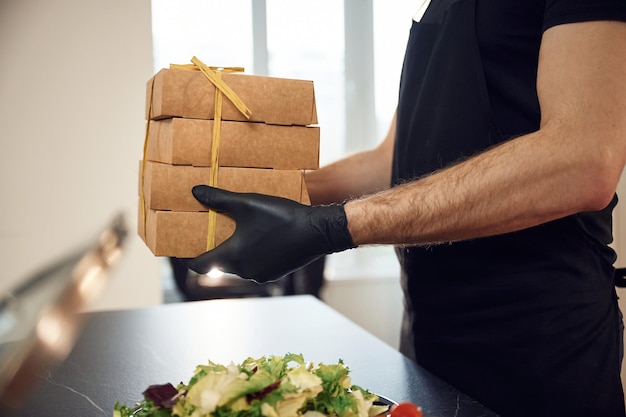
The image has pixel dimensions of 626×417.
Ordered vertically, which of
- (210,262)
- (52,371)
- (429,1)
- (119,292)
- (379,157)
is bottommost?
(119,292)

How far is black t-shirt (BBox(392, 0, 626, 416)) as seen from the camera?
128 centimetres

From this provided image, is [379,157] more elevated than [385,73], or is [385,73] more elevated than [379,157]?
[385,73]

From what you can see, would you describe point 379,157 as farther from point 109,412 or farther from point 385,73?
point 385,73

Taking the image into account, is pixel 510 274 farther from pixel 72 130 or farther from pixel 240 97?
pixel 72 130

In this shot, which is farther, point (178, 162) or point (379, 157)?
point (379, 157)

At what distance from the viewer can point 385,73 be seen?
13.3ft

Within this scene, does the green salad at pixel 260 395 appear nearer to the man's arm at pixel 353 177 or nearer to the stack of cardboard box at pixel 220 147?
the stack of cardboard box at pixel 220 147

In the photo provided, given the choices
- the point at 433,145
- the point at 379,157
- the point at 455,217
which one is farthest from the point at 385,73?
the point at 455,217

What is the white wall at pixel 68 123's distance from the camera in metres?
3.11

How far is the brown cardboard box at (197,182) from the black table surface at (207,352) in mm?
361

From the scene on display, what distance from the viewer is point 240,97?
3.26 ft

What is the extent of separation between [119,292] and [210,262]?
2.41m

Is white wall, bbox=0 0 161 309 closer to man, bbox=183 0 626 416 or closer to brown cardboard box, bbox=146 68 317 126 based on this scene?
man, bbox=183 0 626 416

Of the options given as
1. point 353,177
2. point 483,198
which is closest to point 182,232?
point 483,198
